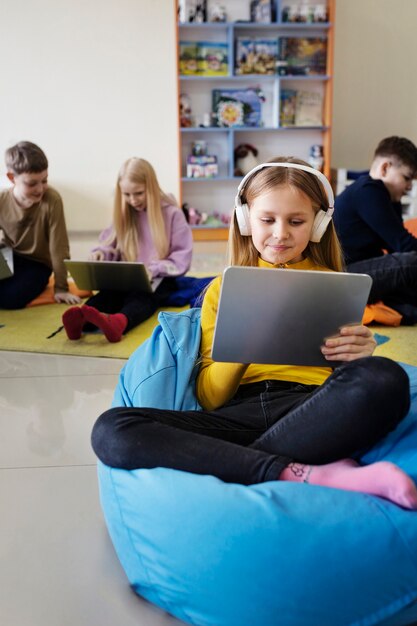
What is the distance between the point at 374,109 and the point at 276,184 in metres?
4.35

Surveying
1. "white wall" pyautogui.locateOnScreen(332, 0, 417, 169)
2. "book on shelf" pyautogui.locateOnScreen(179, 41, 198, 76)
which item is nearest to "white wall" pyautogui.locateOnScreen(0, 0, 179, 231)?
"book on shelf" pyautogui.locateOnScreen(179, 41, 198, 76)

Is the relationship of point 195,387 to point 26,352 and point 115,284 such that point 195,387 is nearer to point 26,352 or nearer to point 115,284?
point 26,352

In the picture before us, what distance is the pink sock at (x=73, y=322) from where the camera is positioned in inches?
87.3

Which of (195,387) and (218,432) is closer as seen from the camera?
(218,432)

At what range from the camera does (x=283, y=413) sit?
1173mm

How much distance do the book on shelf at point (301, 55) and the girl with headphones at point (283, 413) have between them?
3.81 m

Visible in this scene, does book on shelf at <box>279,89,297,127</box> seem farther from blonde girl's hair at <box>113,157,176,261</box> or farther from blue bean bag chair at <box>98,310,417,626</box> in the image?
blue bean bag chair at <box>98,310,417,626</box>

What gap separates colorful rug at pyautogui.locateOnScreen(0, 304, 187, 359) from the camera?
223 centimetres

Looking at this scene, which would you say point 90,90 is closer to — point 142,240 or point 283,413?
point 142,240

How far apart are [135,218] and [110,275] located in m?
0.43

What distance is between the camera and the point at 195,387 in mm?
1334

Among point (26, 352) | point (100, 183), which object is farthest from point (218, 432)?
point (100, 183)

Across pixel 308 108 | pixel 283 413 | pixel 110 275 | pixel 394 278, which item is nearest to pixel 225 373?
pixel 283 413

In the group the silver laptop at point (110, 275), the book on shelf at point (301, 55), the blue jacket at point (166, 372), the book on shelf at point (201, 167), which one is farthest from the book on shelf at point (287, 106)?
the blue jacket at point (166, 372)
